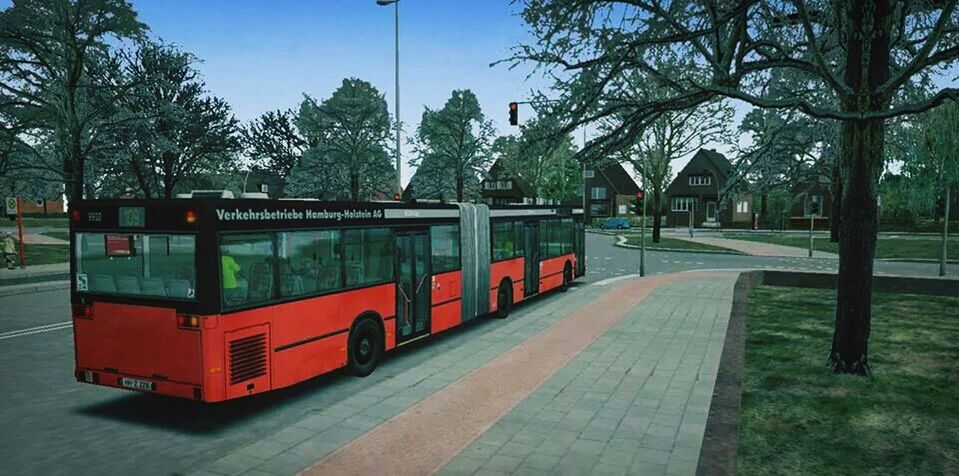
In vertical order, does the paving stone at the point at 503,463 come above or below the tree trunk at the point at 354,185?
below

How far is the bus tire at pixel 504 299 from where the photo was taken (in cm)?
1399

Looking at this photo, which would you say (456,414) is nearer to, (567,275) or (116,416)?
(116,416)

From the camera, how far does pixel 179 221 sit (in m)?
6.92

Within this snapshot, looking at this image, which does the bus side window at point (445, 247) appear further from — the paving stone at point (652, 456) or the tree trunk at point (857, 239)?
the tree trunk at point (857, 239)

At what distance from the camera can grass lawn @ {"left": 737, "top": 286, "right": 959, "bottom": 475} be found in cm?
571

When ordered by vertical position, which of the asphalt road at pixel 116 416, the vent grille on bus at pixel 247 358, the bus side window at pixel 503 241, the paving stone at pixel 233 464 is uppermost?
the bus side window at pixel 503 241

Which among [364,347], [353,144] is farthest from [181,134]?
[364,347]

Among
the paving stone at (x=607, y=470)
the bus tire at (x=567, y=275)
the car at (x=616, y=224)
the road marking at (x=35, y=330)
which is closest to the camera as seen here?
the paving stone at (x=607, y=470)

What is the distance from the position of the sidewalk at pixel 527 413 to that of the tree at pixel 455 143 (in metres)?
38.3

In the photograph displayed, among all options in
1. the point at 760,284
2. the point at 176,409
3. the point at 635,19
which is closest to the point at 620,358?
the point at 635,19

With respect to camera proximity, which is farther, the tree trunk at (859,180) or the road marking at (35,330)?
the road marking at (35,330)

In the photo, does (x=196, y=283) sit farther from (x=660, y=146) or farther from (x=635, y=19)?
(x=660, y=146)

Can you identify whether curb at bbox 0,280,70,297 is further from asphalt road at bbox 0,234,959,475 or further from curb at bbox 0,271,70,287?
asphalt road at bbox 0,234,959,475

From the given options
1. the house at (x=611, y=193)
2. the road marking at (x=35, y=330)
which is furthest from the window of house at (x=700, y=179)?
the road marking at (x=35, y=330)
